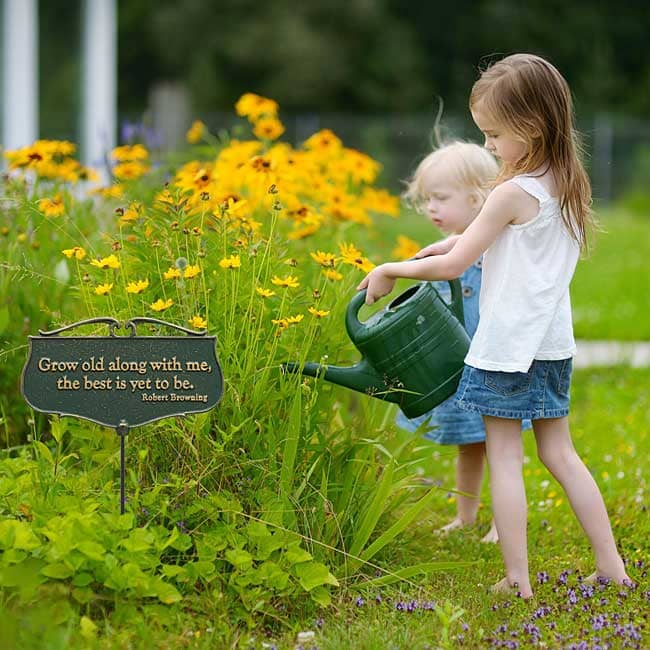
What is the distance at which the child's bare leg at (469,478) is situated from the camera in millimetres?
3572

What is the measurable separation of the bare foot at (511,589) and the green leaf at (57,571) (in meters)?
1.09

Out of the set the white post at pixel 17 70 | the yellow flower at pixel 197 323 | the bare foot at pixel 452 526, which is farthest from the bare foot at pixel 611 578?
the white post at pixel 17 70

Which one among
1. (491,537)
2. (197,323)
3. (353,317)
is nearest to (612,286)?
(491,537)

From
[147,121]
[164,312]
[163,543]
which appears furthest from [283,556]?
[147,121]

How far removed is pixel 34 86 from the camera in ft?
28.1

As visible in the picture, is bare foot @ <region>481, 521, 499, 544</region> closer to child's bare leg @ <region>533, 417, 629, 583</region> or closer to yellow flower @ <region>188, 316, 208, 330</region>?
child's bare leg @ <region>533, 417, 629, 583</region>

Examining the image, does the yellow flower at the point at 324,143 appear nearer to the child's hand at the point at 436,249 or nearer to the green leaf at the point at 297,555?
the child's hand at the point at 436,249

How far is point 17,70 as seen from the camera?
820 cm

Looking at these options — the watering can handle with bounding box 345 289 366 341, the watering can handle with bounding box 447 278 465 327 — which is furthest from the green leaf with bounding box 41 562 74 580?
the watering can handle with bounding box 447 278 465 327

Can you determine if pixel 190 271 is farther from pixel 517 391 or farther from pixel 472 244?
pixel 517 391

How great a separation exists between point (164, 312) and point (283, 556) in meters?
0.71

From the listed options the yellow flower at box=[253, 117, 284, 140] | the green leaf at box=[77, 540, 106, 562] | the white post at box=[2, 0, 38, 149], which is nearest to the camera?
the green leaf at box=[77, 540, 106, 562]

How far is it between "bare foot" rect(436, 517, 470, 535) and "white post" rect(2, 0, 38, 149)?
5561 mm

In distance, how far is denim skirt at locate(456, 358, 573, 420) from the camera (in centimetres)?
281
